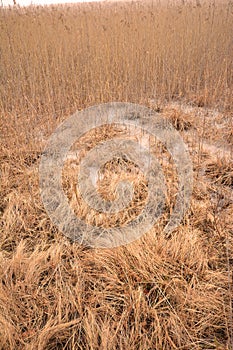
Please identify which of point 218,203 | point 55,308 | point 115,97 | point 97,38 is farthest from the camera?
point 97,38

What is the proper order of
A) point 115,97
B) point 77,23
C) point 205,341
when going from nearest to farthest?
1. point 205,341
2. point 115,97
3. point 77,23

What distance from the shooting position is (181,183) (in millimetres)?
1940

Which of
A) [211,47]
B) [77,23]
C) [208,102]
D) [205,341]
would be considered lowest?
[205,341]

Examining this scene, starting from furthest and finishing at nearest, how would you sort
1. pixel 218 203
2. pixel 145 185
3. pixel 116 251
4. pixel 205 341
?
pixel 145 185
pixel 218 203
pixel 116 251
pixel 205 341

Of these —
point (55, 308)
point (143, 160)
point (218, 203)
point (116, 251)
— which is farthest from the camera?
point (143, 160)

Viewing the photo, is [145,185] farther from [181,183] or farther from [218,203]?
[218,203]

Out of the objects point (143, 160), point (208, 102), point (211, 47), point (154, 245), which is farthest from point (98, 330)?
point (211, 47)

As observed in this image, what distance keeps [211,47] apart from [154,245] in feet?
11.5

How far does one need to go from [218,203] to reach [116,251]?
2.60 feet

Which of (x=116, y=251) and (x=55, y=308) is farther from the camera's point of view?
(x=116, y=251)

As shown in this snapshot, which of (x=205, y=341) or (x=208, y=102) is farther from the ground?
(x=208, y=102)

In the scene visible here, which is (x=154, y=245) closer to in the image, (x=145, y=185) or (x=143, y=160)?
(x=145, y=185)

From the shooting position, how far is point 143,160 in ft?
7.38

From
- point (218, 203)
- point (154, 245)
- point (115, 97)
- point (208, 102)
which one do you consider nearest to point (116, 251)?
point (154, 245)
